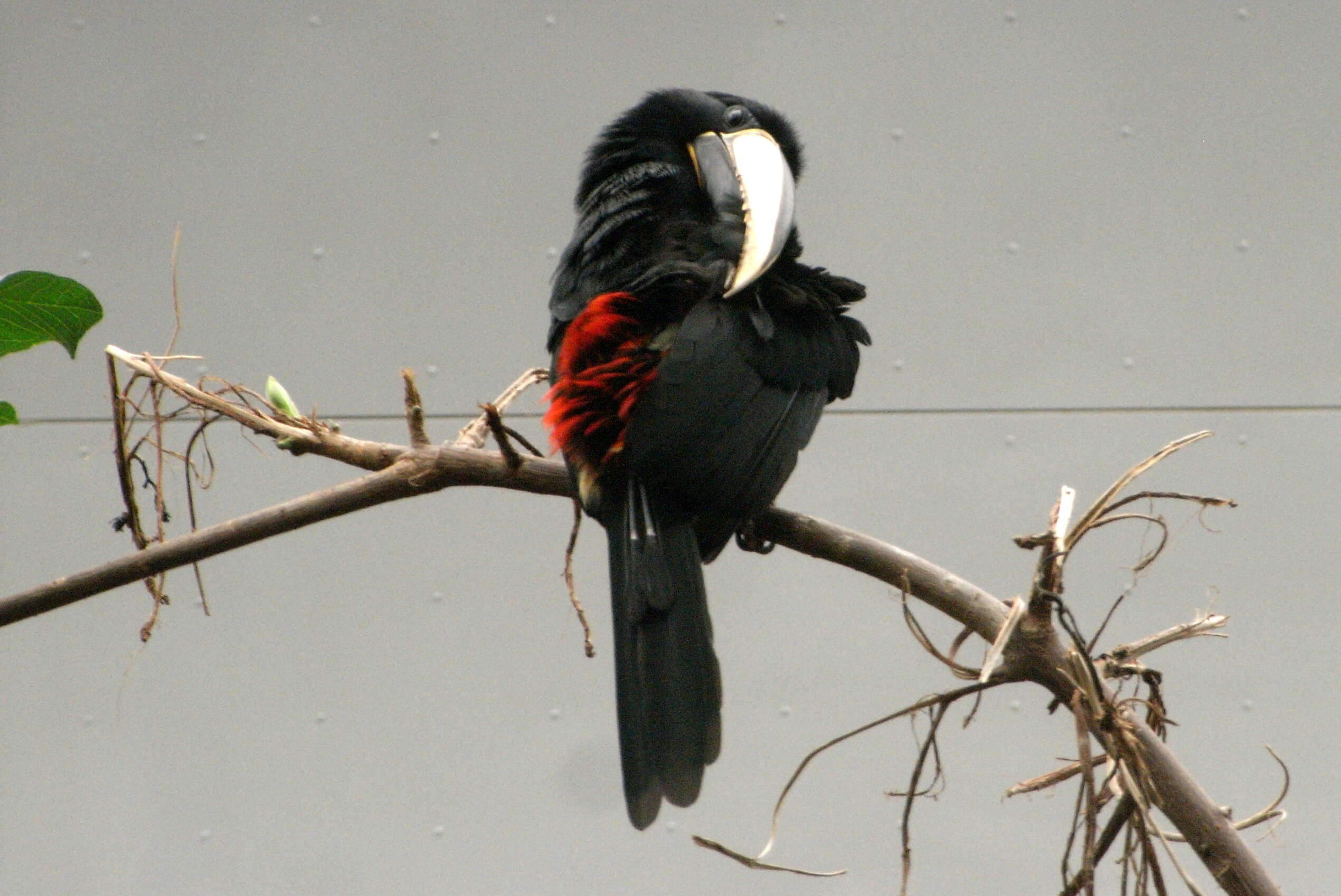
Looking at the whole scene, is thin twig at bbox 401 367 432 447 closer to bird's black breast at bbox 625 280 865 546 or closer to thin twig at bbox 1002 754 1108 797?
bird's black breast at bbox 625 280 865 546

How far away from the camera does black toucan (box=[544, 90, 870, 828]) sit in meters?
1.13

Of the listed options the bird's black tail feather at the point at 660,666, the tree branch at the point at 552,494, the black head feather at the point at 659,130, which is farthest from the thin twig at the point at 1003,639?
the black head feather at the point at 659,130

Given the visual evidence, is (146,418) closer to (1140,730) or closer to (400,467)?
(400,467)

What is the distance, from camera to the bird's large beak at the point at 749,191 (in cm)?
136

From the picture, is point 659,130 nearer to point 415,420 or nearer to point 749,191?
point 749,191

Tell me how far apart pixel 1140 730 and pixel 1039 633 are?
0.32 ft

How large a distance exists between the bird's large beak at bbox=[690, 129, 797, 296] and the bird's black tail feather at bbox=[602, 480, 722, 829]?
0.32 metres

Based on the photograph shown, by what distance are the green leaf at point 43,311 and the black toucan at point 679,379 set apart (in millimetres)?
450

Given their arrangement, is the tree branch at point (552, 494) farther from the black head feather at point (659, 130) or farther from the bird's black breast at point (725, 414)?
the black head feather at point (659, 130)

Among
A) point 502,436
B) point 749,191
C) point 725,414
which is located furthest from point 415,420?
point 749,191

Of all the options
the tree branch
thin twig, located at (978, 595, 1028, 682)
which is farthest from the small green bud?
thin twig, located at (978, 595, 1028, 682)

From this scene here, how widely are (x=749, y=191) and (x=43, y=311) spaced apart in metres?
0.78

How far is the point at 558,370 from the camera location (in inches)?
53.7

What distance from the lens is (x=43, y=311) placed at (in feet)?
3.50
